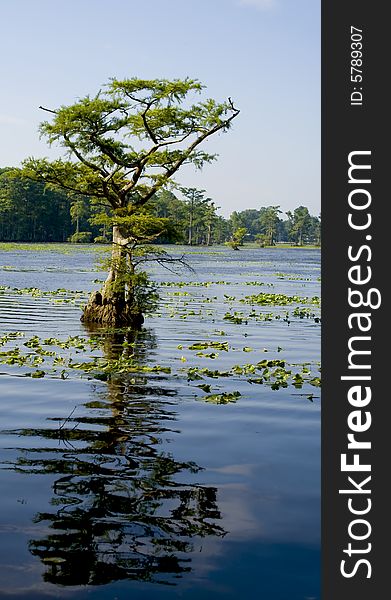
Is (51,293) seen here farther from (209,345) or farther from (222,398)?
(222,398)

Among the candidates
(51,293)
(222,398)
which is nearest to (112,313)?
(222,398)

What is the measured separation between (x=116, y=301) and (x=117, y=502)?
1844 centimetres

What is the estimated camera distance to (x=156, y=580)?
6.82 metres

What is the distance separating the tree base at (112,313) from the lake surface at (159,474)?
491cm

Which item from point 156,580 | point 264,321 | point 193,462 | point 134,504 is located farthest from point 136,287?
point 156,580

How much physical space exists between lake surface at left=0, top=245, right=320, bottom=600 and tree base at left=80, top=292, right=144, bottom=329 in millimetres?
4906

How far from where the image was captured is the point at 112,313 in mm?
26578

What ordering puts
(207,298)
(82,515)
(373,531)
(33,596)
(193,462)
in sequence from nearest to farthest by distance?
(373,531), (33,596), (82,515), (193,462), (207,298)

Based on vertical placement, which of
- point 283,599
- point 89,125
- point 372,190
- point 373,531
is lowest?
point 283,599

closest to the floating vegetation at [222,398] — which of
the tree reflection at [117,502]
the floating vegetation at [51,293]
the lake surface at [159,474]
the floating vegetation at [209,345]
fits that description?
the lake surface at [159,474]

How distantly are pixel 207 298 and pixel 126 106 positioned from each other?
632 inches

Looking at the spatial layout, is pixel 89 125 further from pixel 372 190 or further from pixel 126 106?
pixel 372 190

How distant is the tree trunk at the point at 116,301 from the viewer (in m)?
26.1

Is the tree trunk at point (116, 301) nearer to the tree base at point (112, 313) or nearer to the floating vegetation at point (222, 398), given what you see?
the tree base at point (112, 313)
